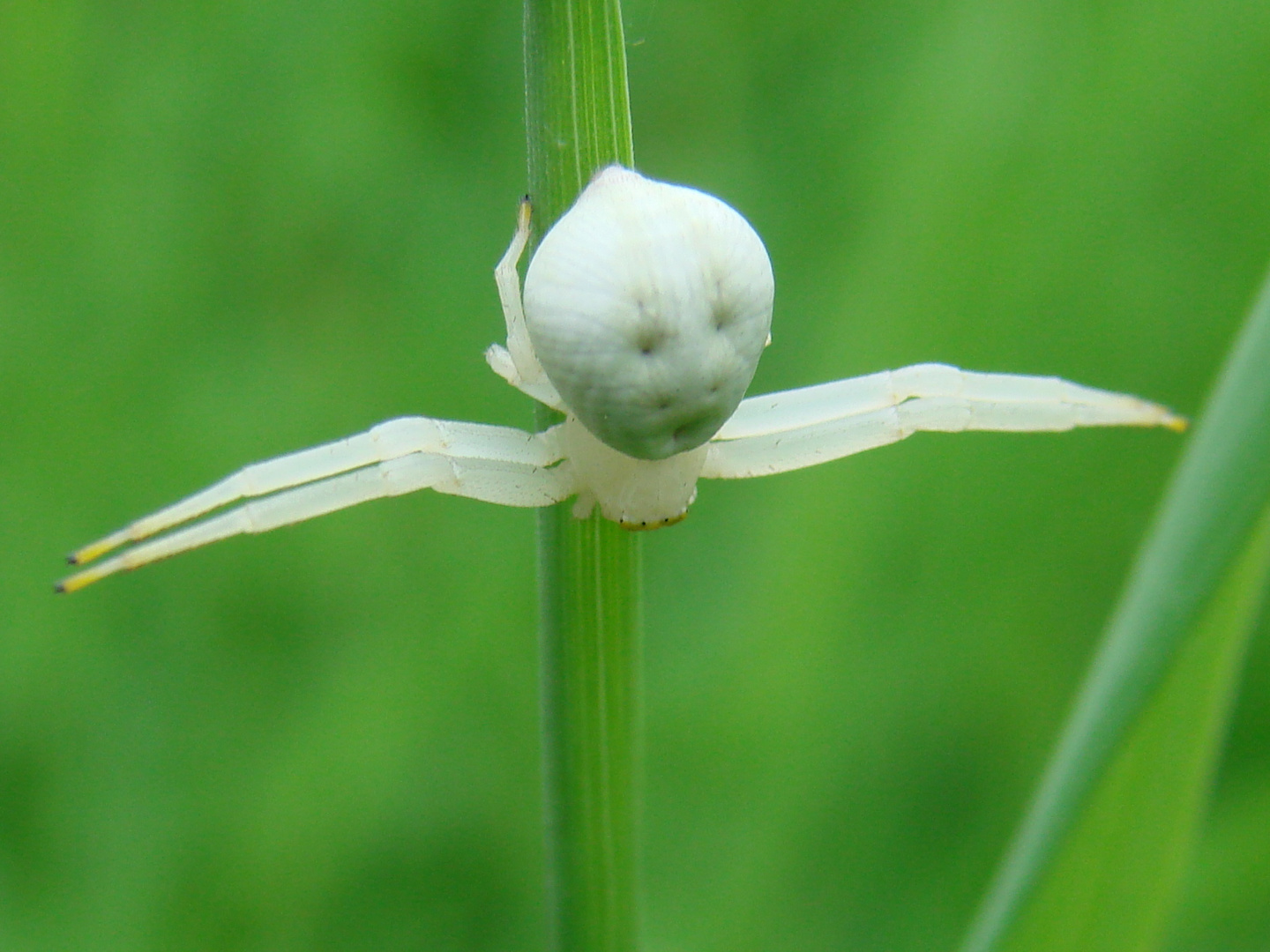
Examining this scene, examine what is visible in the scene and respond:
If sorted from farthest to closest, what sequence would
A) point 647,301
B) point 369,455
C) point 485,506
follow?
point 485,506 < point 369,455 < point 647,301

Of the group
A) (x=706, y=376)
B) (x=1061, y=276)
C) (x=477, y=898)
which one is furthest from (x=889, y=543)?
(x=706, y=376)

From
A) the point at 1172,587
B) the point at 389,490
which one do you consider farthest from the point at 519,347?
the point at 1172,587

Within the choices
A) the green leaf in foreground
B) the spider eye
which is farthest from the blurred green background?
the spider eye

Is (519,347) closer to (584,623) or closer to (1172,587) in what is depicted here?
(584,623)

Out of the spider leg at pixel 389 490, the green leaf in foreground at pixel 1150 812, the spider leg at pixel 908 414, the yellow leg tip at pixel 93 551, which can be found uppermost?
the spider leg at pixel 908 414

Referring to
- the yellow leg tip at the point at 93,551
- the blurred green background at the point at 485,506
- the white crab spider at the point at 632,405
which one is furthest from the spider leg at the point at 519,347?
the blurred green background at the point at 485,506

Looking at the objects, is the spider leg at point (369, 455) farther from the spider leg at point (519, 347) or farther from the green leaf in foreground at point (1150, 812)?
the green leaf in foreground at point (1150, 812)
